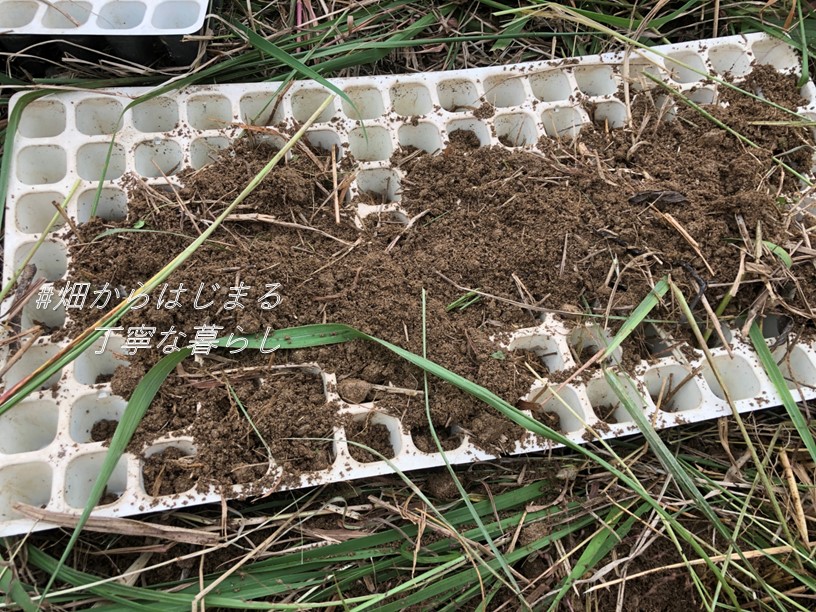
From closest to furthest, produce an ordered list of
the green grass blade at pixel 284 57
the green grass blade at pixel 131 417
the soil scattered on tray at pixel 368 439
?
the green grass blade at pixel 131 417, the soil scattered on tray at pixel 368 439, the green grass blade at pixel 284 57

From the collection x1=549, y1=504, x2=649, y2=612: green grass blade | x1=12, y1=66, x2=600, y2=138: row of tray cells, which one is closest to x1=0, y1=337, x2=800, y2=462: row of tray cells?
x1=549, y1=504, x2=649, y2=612: green grass blade

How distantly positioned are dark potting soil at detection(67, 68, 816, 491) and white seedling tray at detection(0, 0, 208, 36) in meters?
0.27

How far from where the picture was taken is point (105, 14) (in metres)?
1.04

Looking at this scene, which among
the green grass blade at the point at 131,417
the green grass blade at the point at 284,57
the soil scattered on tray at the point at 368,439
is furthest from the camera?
the green grass blade at the point at 284,57

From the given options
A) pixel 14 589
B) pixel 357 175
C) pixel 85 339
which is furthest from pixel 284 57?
pixel 14 589

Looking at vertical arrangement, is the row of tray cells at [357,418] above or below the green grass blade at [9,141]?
below

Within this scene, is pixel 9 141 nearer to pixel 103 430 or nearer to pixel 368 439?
pixel 103 430

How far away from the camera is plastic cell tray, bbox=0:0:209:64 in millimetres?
1000

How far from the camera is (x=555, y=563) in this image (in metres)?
0.85

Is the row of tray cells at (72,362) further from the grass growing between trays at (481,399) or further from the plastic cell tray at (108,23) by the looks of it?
the plastic cell tray at (108,23)

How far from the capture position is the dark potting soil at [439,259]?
85cm

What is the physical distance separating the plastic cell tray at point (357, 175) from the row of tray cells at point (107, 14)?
0.03m

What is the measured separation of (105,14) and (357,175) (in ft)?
1.73

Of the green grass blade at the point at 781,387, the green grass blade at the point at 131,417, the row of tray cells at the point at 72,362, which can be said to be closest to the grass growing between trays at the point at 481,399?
the green grass blade at the point at 131,417
